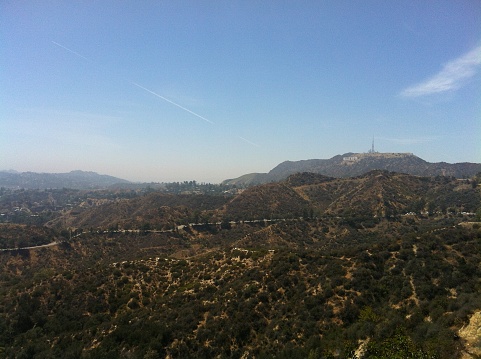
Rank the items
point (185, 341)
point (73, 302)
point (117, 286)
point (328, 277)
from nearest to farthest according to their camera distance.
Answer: point (185, 341) < point (328, 277) < point (73, 302) < point (117, 286)

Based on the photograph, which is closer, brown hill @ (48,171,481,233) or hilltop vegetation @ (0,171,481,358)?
hilltop vegetation @ (0,171,481,358)

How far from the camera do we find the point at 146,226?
120 meters

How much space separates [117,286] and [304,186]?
14499 centimetres

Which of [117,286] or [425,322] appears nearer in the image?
[425,322]

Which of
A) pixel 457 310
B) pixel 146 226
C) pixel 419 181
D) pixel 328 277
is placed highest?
pixel 419 181

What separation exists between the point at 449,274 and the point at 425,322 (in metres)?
12.4

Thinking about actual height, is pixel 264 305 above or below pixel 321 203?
below

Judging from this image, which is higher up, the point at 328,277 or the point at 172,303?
the point at 328,277

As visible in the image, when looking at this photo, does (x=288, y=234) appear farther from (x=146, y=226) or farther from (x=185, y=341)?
(x=185, y=341)

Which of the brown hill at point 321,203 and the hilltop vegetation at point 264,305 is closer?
the hilltop vegetation at point 264,305

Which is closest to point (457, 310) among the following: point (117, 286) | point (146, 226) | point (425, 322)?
point (425, 322)

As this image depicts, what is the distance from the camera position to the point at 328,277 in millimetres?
35219

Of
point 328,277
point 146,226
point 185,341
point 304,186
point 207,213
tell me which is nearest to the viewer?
point 185,341

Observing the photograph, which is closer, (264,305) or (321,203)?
(264,305)
